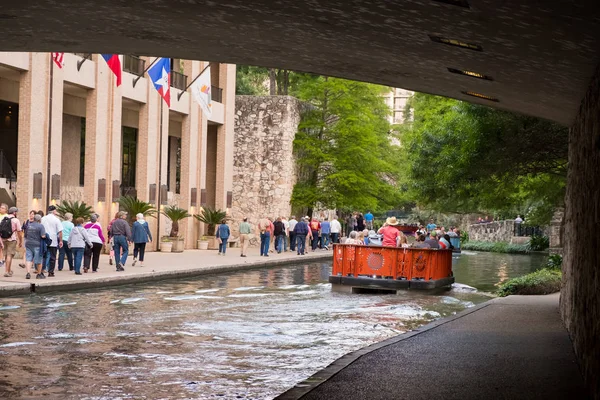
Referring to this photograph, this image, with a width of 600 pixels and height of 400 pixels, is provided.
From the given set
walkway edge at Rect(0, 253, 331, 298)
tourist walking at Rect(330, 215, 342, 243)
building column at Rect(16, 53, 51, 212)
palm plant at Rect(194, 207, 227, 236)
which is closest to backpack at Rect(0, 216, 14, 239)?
walkway edge at Rect(0, 253, 331, 298)

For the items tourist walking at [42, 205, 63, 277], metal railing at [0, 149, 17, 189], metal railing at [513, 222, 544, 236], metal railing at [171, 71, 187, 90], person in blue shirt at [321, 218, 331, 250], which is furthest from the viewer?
metal railing at [513, 222, 544, 236]

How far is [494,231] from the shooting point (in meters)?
68.1

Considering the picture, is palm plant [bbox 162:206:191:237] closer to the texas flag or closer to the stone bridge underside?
the texas flag

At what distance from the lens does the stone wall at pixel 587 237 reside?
824cm

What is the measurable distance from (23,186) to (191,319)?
1585cm

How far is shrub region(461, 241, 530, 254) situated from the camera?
190 ft

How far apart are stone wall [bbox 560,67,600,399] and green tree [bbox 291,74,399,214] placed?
37.1 metres

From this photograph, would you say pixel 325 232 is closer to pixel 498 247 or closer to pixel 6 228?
pixel 498 247

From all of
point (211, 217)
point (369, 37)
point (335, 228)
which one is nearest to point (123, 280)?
point (369, 37)

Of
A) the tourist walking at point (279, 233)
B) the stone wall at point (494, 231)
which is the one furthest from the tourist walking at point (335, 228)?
the stone wall at point (494, 231)

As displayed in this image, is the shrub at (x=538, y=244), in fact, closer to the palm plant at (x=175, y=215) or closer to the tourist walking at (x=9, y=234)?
the palm plant at (x=175, y=215)

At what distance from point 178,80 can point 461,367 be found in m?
34.2

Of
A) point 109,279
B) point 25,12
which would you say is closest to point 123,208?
point 109,279

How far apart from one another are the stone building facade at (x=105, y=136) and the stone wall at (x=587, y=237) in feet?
70.5
